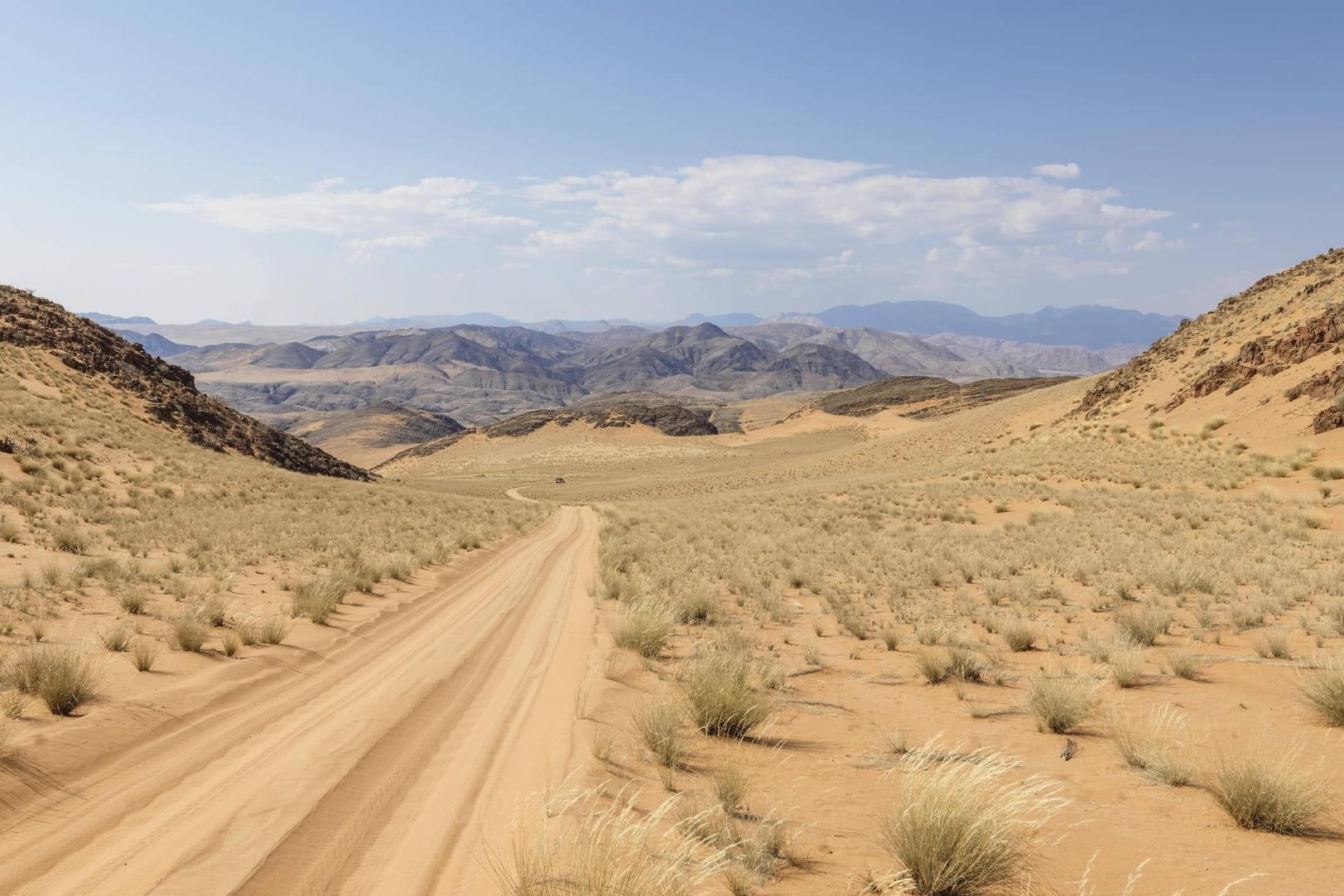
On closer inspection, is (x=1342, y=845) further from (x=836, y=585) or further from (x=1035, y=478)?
(x=1035, y=478)

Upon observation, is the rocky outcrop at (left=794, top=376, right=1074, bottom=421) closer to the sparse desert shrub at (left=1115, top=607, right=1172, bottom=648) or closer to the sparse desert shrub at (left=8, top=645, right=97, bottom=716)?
the sparse desert shrub at (left=1115, top=607, right=1172, bottom=648)

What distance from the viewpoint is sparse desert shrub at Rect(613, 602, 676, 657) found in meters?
9.12

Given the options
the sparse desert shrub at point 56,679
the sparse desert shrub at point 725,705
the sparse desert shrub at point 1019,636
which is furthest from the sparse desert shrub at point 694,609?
the sparse desert shrub at point 56,679

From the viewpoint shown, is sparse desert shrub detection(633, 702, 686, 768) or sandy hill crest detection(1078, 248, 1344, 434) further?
sandy hill crest detection(1078, 248, 1344, 434)

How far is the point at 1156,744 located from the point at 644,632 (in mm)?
5775

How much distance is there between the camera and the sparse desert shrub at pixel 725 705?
6.40 meters

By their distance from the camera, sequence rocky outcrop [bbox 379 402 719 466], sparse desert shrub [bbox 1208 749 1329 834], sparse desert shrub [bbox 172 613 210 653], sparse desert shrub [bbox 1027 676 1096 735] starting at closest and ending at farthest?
sparse desert shrub [bbox 1208 749 1329 834], sparse desert shrub [bbox 1027 676 1096 735], sparse desert shrub [bbox 172 613 210 653], rocky outcrop [bbox 379 402 719 466]

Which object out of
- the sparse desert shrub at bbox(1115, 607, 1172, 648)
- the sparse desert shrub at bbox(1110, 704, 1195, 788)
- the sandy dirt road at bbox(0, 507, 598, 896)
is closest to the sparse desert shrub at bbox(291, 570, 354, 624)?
the sandy dirt road at bbox(0, 507, 598, 896)

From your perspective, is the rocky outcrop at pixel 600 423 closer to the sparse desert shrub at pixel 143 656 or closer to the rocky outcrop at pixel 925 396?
the rocky outcrop at pixel 925 396

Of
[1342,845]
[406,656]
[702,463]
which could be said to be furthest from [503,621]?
[702,463]

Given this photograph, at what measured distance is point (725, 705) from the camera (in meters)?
6.41

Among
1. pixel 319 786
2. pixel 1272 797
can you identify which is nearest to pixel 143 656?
pixel 319 786

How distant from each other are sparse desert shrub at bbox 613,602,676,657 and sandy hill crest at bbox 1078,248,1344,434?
30.9m

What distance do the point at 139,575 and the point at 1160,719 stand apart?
1402 cm
